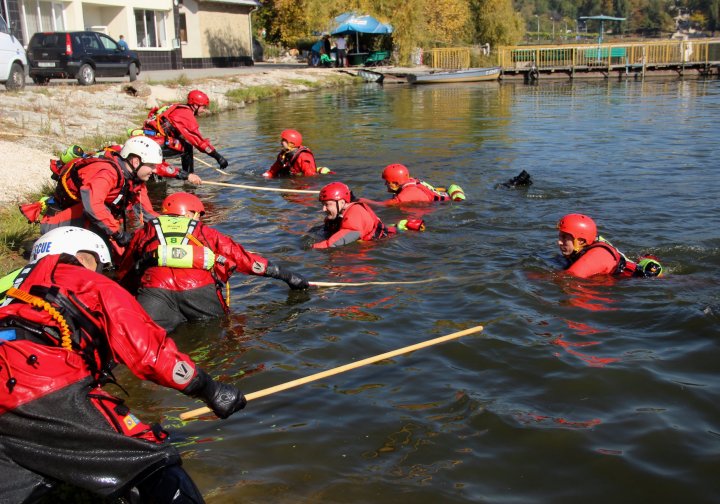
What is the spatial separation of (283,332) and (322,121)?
761 inches

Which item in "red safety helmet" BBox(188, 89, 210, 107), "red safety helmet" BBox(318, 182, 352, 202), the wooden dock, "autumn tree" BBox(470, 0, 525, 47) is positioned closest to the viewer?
"red safety helmet" BBox(318, 182, 352, 202)

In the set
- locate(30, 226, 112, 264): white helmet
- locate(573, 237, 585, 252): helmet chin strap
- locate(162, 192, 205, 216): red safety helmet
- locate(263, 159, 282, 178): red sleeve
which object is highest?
locate(30, 226, 112, 264): white helmet

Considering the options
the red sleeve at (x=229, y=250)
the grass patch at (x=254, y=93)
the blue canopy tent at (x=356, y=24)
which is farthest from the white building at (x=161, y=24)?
the red sleeve at (x=229, y=250)

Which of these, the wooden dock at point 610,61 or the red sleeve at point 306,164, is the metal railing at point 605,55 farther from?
the red sleeve at point 306,164

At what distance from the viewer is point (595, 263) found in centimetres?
821

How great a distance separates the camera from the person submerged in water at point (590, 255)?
26.9 ft

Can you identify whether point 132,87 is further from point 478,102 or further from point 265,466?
point 265,466

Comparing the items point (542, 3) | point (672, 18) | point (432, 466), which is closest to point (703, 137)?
point (432, 466)

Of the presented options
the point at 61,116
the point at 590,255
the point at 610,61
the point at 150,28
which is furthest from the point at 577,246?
the point at 610,61

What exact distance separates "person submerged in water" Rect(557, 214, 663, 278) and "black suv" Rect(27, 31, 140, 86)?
22.7m

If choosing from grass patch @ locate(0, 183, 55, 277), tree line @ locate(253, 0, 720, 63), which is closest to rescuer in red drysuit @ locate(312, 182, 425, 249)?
grass patch @ locate(0, 183, 55, 277)

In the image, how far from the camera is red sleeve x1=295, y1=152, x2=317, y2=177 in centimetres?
1533

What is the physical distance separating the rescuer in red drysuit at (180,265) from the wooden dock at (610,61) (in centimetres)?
3984

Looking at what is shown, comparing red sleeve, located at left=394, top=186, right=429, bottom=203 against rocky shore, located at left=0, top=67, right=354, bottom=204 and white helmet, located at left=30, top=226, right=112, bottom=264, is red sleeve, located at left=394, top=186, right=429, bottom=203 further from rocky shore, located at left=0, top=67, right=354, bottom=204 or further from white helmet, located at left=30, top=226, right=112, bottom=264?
white helmet, located at left=30, top=226, right=112, bottom=264
